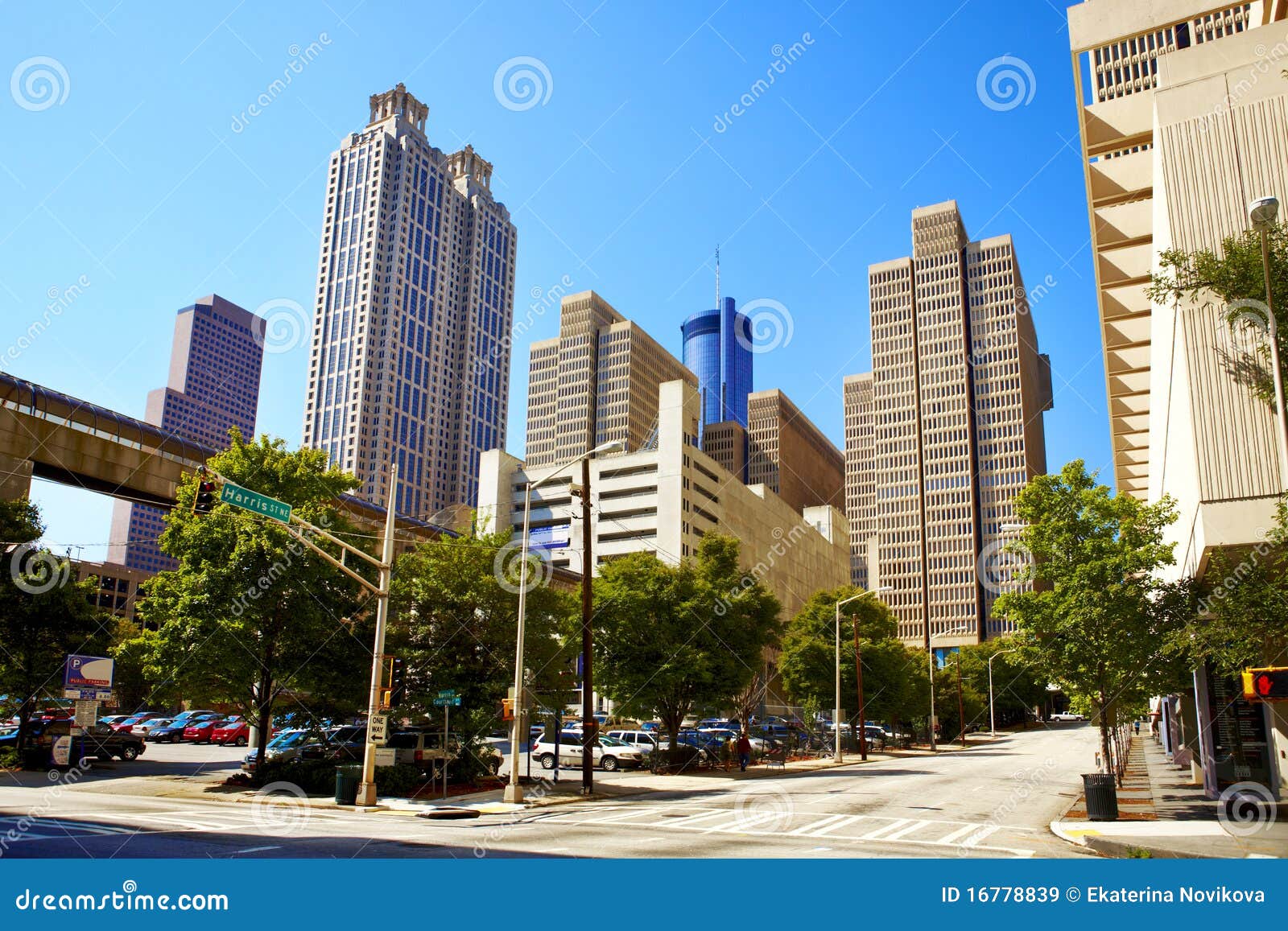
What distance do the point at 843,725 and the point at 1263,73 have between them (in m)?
53.1

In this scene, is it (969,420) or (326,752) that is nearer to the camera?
(326,752)

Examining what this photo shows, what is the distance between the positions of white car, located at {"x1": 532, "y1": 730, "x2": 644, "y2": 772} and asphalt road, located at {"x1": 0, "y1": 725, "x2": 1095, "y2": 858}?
933cm

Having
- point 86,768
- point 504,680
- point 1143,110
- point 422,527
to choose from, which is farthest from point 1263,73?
point 422,527

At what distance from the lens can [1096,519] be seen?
83.2 feet

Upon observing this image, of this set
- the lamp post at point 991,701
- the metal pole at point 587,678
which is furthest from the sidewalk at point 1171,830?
the lamp post at point 991,701

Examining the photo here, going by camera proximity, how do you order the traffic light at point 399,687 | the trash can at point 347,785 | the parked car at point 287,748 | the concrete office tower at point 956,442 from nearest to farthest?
the trash can at point 347,785 → the traffic light at point 399,687 → the parked car at point 287,748 → the concrete office tower at point 956,442

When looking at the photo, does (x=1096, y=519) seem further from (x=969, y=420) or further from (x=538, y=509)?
(x=969, y=420)

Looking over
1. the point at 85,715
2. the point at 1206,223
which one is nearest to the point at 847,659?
the point at 1206,223

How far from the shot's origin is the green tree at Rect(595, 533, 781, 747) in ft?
123

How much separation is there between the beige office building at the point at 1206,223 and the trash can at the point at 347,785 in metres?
21.6

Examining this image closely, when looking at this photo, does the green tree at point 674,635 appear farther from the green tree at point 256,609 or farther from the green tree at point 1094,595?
the green tree at point 1094,595

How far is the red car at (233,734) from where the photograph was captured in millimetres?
51500

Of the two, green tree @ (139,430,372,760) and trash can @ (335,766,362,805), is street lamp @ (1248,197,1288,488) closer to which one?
trash can @ (335,766,362,805)

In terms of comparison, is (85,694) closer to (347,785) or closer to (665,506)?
(347,785)
